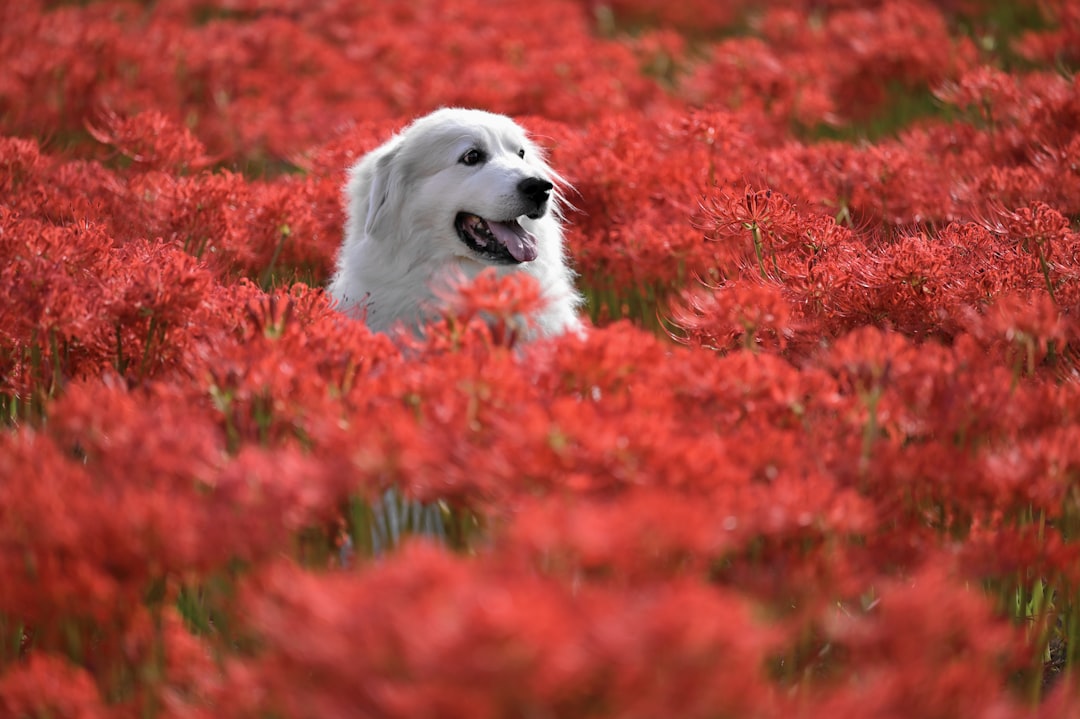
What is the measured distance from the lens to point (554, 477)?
1.91 m

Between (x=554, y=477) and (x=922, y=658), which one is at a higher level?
(x=554, y=477)

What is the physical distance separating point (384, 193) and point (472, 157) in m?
0.38

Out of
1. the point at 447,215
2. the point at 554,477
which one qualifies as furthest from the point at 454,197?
the point at 554,477

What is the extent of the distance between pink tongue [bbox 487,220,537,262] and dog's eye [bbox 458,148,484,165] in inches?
9.6

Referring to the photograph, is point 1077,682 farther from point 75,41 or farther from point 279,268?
point 75,41

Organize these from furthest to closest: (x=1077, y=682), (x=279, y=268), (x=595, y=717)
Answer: (x=279, y=268) → (x=1077, y=682) → (x=595, y=717)

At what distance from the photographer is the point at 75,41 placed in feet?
23.4

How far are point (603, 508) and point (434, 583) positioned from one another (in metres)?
0.39

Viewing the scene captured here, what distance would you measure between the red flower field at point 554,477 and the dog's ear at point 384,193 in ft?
0.92

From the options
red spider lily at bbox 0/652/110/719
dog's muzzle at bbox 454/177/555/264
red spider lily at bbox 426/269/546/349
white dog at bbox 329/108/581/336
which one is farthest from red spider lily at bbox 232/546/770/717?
dog's muzzle at bbox 454/177/555/264

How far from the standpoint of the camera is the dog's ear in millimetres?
4281

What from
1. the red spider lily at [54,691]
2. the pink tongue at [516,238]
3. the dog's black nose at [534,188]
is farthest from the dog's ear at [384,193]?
the red spider lily at [54,691]

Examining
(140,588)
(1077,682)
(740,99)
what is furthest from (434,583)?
(740,99)

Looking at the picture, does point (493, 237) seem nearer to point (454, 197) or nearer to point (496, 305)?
point (454, 197)
